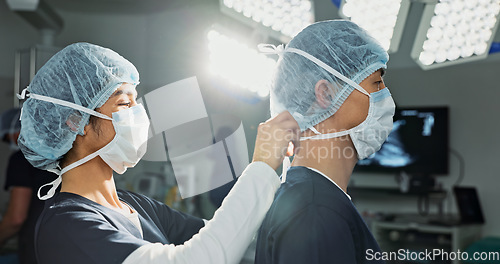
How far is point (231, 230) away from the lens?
0.99 metres

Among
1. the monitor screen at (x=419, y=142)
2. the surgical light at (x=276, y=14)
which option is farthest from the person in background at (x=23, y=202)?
the monitor screen at (x=419, y=142)

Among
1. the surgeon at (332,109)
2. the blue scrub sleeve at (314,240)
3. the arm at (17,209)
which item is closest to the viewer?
the blue scrub sleeve at (314,240)

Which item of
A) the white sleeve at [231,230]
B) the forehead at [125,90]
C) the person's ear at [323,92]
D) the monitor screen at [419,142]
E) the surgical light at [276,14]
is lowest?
the monitor screen at [419,142]

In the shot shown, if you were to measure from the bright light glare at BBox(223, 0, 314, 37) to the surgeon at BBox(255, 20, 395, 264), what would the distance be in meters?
0.43

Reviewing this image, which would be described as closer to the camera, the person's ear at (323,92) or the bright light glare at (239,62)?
the person's ear at (323,92)

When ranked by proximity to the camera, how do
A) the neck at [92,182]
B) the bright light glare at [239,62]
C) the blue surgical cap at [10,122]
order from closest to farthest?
1. the neck at [92,182]
2. the bright light glare at [239,62]
3. the blue surgical cap at [10,122]

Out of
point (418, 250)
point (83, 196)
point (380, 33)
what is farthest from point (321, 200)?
point (418, 250)

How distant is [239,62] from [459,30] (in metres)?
0.80

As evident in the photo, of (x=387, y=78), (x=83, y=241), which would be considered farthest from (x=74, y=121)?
(x=387, y=78)

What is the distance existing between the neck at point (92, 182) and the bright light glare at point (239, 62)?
2.43ft

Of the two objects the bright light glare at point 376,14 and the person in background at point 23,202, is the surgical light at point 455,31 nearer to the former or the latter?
the bright light glare at point 376,14

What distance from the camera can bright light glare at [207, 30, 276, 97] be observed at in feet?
6.07

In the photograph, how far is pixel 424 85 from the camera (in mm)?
4066

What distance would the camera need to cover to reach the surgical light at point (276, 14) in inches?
62.1
